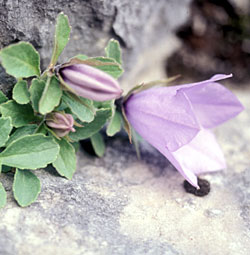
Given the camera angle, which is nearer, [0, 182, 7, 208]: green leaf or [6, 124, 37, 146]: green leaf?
[0, 182, 7, 208]: green leaf

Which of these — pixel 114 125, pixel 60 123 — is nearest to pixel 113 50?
pixel 114 125

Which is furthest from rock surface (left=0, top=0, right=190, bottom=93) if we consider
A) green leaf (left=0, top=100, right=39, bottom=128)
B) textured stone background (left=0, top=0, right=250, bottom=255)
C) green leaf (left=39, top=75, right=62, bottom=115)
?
green leaf (left=39, top=75, right=62, bottom=115)

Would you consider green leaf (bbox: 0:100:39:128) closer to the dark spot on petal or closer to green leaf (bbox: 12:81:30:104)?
green leaf (bbox: 12:81:30:104)

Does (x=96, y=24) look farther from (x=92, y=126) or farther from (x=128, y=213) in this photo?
(x=128, y=213)

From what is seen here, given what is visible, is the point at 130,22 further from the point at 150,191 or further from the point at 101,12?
the point at 150,191

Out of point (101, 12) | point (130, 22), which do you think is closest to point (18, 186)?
point (101, 12)

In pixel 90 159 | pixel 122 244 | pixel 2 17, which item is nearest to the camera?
pixel 122 244
